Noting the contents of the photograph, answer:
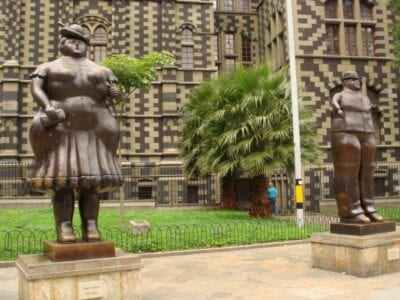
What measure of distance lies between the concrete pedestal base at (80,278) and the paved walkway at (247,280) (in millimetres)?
1087

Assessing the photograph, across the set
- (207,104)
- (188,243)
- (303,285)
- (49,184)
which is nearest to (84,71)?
(49,184)

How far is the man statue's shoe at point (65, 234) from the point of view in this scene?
5.83 m

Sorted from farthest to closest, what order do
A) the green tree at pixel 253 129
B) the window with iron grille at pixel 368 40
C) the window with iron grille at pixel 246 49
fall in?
the window with iron grille at pixel 246 49, the window with iron grille at pixel 368 40, the green tree at pixel 253 129

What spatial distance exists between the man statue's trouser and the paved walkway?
126 centimetres

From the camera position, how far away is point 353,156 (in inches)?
332

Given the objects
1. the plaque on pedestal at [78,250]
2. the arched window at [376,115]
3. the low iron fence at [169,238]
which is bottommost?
the low iron fence at [169,238]

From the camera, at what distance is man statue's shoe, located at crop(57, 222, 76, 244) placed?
5.83 meters

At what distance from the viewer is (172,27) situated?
26203 mm

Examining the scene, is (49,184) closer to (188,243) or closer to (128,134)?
(188,243)

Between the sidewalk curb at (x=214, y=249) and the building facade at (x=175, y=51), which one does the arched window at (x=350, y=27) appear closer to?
the building facade at (x=175, y=51)

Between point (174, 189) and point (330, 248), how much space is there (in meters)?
16.2

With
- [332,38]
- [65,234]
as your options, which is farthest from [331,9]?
[65,234]

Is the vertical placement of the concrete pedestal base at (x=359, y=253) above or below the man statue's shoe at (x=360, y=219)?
below

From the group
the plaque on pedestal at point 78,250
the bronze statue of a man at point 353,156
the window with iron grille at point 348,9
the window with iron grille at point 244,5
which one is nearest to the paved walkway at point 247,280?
the bronze statue of a man at point 353,156
